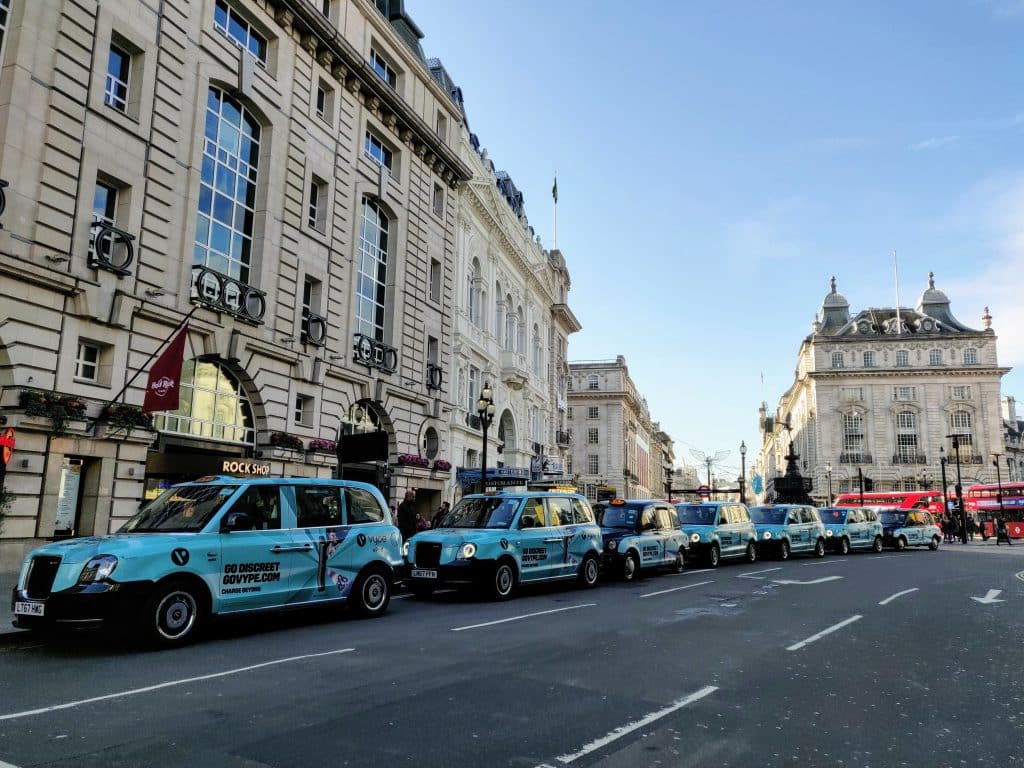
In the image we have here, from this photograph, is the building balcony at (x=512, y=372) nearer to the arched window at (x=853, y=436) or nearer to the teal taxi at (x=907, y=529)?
the teal taxi at (x=907, y=529)

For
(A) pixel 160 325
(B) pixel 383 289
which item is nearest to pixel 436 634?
(A) pixel 160 325

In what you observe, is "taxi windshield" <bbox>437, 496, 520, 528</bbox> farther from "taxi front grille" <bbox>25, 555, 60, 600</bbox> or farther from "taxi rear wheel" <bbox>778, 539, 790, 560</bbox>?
"taxi rear wheel" <bbox>778, 539, 790, 560</bbox>

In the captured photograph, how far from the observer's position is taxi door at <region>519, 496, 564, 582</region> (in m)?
14.4

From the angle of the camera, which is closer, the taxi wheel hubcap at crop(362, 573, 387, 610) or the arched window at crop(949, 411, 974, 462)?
the taxi wheel hubcap at crop(362, 573, 387, 610)

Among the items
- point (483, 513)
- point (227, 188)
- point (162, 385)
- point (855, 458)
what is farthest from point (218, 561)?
point (855, 458)

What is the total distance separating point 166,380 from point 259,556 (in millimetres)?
6949

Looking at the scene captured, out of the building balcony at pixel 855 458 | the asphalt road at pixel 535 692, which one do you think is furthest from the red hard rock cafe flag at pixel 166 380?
the building balcony at pixel 855 458

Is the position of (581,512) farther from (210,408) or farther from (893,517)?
(893,517)

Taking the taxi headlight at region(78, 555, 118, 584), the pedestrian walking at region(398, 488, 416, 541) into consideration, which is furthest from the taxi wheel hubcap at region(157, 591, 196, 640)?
the pedestrian walking at region(398, 488, 416, 541)

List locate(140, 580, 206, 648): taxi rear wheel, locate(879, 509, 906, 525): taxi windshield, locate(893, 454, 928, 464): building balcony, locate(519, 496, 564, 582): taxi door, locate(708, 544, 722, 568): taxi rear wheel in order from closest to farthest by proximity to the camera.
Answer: locate(140, 580, 206, 648): taxi rear wheel
locate(519, 496, 564, 582): taxi door
locate(708, 544, 722, 568): taxi rear wheel
locate(879, 509, 906, 525): taxi windshield
locate(893, 454, 928, 464): building balcony

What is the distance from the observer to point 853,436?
Answer: 309 ft

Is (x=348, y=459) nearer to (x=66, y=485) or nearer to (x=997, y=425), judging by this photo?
(x=66, y=485)

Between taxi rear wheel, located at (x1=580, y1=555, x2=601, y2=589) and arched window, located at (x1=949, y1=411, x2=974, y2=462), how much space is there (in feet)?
289

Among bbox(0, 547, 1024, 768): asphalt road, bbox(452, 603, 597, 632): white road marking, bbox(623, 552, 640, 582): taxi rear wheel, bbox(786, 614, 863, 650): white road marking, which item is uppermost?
bbox(623, 552, 640, 582): taxi rear wheel
